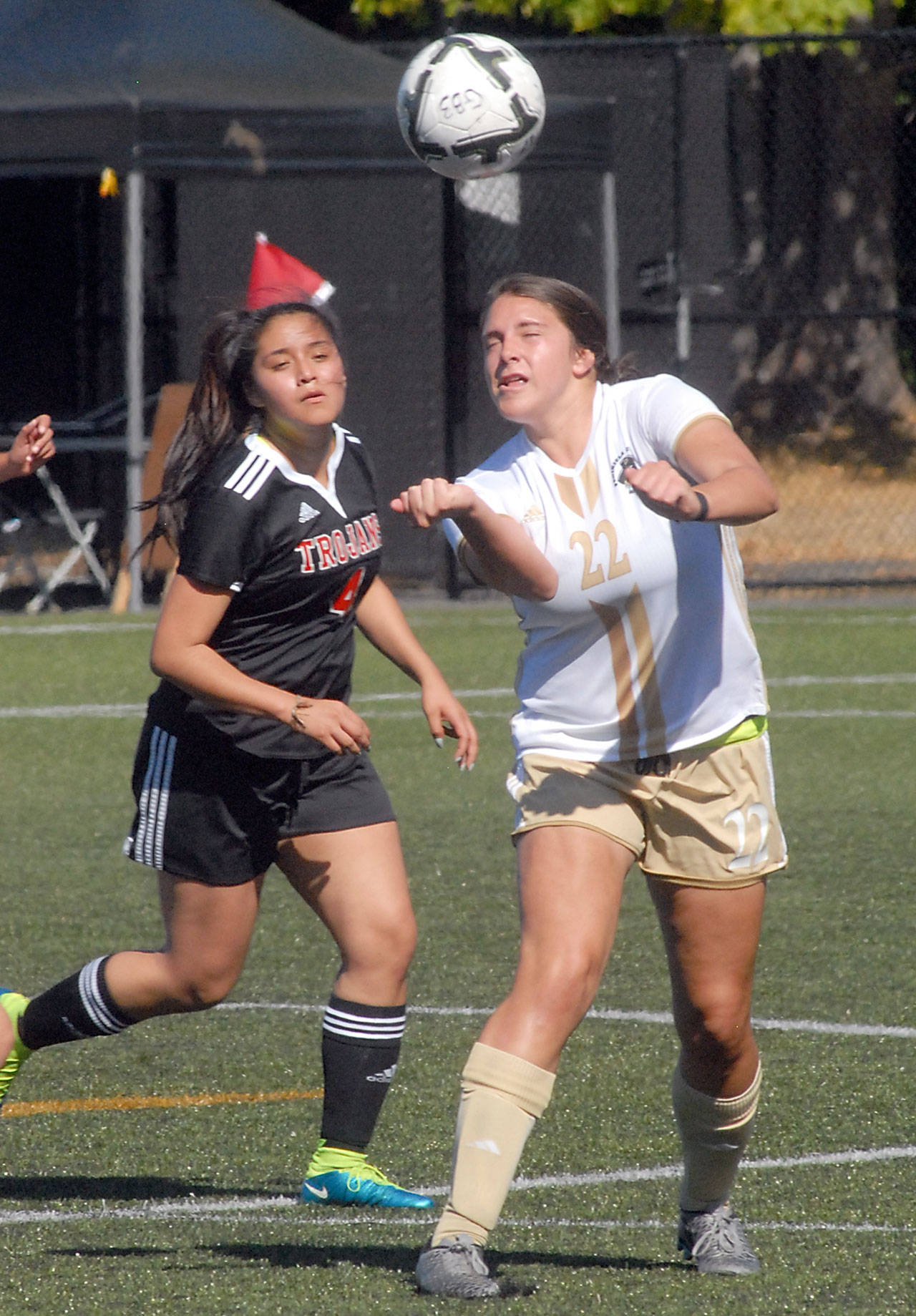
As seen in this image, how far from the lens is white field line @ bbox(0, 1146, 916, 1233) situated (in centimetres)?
448

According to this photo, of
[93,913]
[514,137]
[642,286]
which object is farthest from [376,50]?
[93,913]

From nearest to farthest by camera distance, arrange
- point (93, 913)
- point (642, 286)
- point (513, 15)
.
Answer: point (93, 913) → point (642, 286) → point (513, 15)

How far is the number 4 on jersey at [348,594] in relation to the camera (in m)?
4.89

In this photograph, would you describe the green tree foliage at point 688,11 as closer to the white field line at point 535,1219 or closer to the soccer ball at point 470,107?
the soccer ball at point 470,107

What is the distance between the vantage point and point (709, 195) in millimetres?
19156

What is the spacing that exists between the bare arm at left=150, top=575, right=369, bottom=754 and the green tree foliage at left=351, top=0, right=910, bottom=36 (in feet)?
52.4

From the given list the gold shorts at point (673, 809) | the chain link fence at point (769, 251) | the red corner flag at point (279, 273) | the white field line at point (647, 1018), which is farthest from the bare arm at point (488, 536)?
the chain link fence at point (769, 251)

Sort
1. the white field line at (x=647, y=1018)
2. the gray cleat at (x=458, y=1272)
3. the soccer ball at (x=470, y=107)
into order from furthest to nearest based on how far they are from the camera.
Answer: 1. the soccer ball at (x=470, y=107)
2. the white field line at (x=647, y=1018)
3. the gray cleat at (x=458, y=1272)

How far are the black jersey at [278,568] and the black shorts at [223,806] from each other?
5cm

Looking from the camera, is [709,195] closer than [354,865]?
No

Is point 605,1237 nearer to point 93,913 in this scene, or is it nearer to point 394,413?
point 93,913

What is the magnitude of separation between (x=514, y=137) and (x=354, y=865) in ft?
20.5

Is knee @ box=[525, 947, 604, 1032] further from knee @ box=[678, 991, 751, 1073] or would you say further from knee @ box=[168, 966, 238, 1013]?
knee @ box=[168, 966, 238, 1013]

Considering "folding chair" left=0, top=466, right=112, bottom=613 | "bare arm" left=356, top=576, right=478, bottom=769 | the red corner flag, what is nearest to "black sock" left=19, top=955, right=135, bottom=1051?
"bare arm" left=356, top=576, right=478, bottom=769
